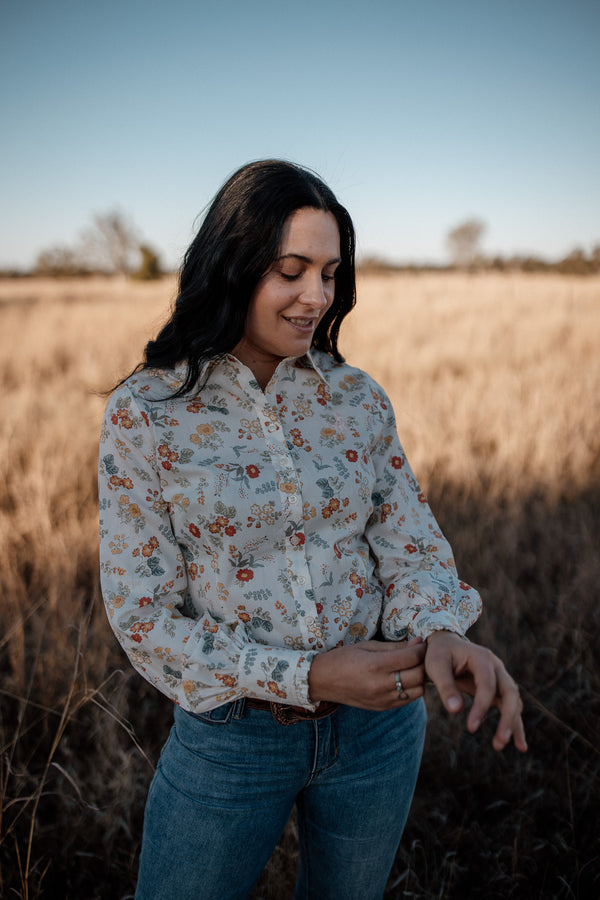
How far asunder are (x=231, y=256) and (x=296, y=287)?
0.15 m

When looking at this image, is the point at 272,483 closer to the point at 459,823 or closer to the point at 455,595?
the point at 455,595

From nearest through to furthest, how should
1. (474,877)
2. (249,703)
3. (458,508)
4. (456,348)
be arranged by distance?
1. (249,703)
2. (474,877)
3. (458,508)
4. (456,348)

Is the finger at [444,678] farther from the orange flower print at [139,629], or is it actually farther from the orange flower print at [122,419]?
the orange flower print at [122,419]

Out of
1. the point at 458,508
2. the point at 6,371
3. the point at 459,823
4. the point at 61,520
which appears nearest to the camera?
the point at 459,823

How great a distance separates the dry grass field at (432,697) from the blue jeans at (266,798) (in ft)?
1.42

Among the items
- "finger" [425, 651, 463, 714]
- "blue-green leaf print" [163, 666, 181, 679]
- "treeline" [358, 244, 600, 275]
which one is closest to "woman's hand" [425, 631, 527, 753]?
"finger" [425, 651, 463, 714]

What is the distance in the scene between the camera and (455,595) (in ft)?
4.12

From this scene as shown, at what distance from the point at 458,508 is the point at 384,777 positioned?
8.43 ft

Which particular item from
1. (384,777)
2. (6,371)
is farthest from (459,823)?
(6,371)

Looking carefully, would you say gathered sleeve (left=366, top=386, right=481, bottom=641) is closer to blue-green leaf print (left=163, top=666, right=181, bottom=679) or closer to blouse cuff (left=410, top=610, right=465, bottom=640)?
blouse cuff (left=410, top=610, right=465, bottom=640)

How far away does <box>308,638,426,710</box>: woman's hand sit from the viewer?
102 cm

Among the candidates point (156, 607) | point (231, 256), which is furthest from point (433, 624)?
point (231, 256)

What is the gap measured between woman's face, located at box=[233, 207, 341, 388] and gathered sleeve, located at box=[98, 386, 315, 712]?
320 millimetres

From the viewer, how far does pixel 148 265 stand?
31.6 metres
